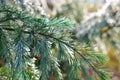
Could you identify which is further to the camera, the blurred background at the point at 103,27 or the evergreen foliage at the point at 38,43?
the blurred background at the point at 103,27

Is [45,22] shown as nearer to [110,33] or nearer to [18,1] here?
[18,1]

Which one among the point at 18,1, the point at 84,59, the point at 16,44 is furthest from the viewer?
the point at 18,1

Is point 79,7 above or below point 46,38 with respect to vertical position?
above

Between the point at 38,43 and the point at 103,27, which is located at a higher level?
the point at 103,27

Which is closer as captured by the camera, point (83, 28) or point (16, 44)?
point (16, 44)

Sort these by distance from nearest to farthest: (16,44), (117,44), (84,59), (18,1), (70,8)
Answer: (16,44) < (84,59) < (18,1) < (117,44) < (70,8)

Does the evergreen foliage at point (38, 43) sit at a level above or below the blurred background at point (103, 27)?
below

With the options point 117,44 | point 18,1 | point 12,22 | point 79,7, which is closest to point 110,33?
point 117,44

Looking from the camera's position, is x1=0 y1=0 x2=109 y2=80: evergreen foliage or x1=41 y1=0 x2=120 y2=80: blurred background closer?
x1=0 y1=0 x2=109 y2=80: evergreen foliage

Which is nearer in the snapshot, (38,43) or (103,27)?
(38,43)

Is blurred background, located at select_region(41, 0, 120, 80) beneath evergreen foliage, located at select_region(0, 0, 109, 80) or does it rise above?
above

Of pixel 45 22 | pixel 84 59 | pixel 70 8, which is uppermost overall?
pixel 70 8
